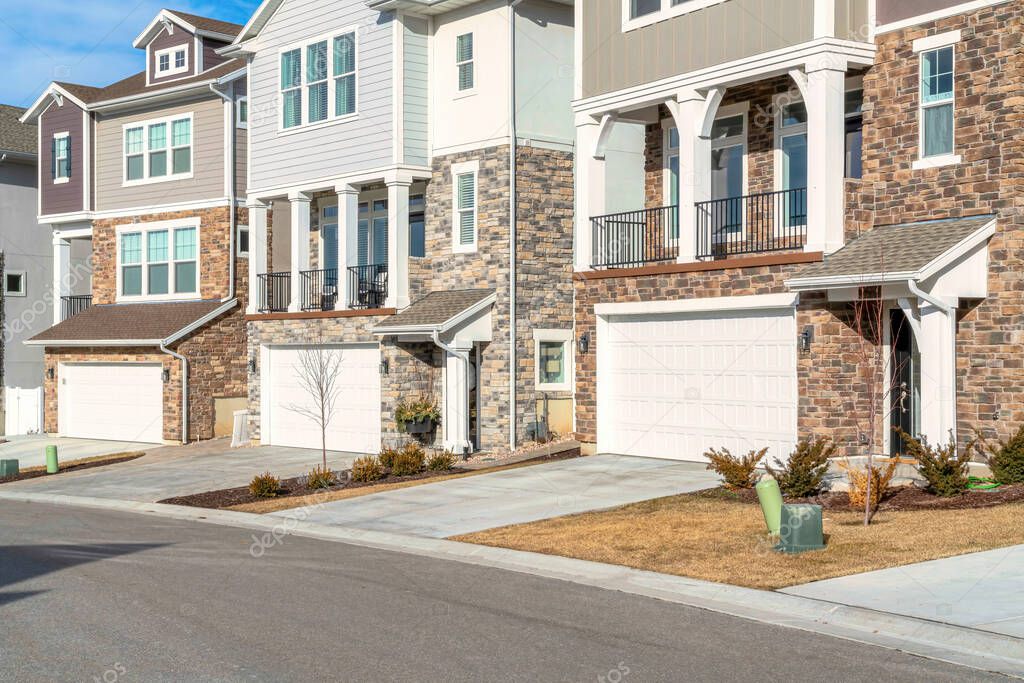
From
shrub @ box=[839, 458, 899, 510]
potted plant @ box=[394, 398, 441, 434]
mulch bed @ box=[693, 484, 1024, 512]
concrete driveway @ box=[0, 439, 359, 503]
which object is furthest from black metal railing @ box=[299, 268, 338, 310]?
shrub @ box=[839, 458, 899, 510]

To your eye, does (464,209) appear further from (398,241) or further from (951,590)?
(951,590)

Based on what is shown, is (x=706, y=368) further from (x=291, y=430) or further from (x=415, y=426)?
(x=291, y=430)

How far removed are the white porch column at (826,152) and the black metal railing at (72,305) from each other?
83.0 feet

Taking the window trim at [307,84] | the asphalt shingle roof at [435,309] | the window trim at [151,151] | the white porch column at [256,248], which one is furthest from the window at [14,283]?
the asphalt shingle roof at [435,309]

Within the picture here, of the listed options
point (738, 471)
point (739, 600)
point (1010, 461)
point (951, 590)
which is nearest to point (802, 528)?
point (739, 600)

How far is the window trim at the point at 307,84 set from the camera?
26828 mm


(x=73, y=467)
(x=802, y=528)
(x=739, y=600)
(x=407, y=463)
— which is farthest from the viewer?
(x=73, y=467)

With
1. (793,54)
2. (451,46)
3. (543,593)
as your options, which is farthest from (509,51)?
(543,593)

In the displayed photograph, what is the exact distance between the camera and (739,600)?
1112 cm

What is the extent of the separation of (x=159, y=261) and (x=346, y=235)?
877 centimetres

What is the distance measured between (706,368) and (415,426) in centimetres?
744

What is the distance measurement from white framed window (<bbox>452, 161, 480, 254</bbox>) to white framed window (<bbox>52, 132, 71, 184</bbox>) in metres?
15.6

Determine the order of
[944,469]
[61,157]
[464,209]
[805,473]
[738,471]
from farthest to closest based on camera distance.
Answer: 1. [61,157]
2. [464,209]
3. [738,471]
4. [805,473]
5. [944,469]

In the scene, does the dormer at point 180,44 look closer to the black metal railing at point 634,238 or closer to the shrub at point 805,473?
the black metal railing at point 634,238
